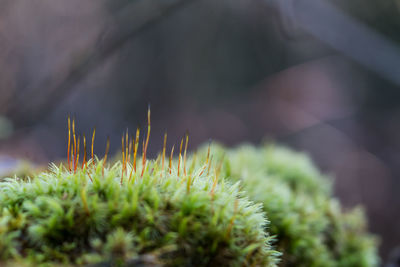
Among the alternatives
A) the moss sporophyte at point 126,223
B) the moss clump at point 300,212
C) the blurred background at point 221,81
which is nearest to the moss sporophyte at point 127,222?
the moss sporophyte at point 126,223

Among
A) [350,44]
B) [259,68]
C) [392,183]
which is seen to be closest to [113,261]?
[350,44]

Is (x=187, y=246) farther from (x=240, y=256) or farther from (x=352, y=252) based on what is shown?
(x=352, y=252)

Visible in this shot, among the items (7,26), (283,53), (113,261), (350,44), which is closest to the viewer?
(113,261)

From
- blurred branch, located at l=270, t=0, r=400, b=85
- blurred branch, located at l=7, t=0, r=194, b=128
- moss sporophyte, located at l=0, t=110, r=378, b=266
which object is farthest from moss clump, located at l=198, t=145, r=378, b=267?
blurred branch, located at l=270, t=0, r=400, b=85

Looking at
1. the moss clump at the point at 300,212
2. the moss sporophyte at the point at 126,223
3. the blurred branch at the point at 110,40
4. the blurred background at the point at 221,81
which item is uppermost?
the blurred background at the point at 221,81

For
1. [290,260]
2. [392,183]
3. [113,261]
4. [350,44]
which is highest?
[350,44]

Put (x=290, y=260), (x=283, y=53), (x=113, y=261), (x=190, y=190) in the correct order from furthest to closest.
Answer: (x=283, y=53) → (x=290, y=260) → (x=190, y=190) → (x=113, y=261)

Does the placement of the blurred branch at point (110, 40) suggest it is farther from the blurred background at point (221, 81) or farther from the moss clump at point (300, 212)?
the moss clump at point (300, 212)

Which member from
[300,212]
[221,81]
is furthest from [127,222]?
[221,81]
